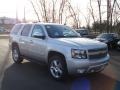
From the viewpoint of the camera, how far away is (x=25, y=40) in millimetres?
9656

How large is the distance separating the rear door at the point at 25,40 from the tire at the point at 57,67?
1836 millimetres

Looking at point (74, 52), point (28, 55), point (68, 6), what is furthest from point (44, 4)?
point (74, 52)

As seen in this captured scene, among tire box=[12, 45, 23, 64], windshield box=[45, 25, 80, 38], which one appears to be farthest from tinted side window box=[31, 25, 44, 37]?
tire box=[12, 45, 23, 64]

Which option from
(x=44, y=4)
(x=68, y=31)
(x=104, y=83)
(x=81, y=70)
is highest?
(x=44, y=4)

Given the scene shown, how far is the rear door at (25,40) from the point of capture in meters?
9.56

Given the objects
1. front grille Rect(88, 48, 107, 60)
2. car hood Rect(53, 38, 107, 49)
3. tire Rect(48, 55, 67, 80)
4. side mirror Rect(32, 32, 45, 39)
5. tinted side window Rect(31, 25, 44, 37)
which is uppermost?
tinted side window Rect(31, 25, 44, 37)

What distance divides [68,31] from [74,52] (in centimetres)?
Result: 207

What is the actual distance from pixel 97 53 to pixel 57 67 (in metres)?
1.34

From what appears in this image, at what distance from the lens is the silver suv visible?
7172 millimetres

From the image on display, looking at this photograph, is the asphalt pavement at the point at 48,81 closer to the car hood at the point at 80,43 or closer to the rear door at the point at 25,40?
the rear door at the point at 25,40

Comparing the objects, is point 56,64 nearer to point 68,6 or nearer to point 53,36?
point 53,36

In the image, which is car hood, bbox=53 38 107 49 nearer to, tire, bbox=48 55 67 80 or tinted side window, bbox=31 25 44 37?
tire, bbox=48 55 67 80

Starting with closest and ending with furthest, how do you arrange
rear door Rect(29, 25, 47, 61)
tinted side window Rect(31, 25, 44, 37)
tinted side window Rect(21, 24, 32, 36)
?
rear door Rect(29, 25, 47, 61) → tinted side window Rect(31, 25, 44, 37) → tinted side window Rect(21, 24, 32, 36)

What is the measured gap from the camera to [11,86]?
7.08 meters
